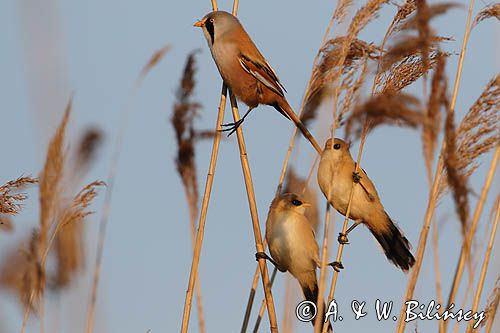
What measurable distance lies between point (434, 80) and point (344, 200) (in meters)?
1.67

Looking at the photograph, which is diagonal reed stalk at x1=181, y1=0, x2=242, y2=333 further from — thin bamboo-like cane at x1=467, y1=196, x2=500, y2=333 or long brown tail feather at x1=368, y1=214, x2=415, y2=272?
long brown tail feather at x1=368, y1=214, x2=415, y2=272

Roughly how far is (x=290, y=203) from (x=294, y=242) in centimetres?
21

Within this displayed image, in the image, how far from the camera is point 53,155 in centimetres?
187

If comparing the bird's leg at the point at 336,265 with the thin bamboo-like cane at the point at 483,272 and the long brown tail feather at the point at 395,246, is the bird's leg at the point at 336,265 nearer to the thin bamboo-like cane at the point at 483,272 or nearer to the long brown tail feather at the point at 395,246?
the thin bamboo-like cane at the point at 483,272

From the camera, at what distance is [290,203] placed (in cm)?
342

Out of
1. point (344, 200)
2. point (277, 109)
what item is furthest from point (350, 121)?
point (277, 109)

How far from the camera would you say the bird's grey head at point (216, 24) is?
329 centimetres

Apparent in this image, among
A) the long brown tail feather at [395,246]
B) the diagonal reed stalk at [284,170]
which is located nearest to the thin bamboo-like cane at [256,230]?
the diagonal reed stalk at [284,170]

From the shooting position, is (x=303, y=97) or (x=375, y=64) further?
(x=303, y=97)

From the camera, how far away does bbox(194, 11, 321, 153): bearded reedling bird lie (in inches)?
133

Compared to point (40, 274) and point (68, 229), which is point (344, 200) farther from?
point (40, 274)

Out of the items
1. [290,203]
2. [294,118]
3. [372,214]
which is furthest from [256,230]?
[372,214]

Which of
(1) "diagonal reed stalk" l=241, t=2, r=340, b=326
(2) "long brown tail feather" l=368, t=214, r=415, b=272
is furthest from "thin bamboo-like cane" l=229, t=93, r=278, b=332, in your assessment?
(2) "long brown tail feather" l=368, t=214, r=415, b=272

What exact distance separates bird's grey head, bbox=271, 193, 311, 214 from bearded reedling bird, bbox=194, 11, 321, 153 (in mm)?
378
